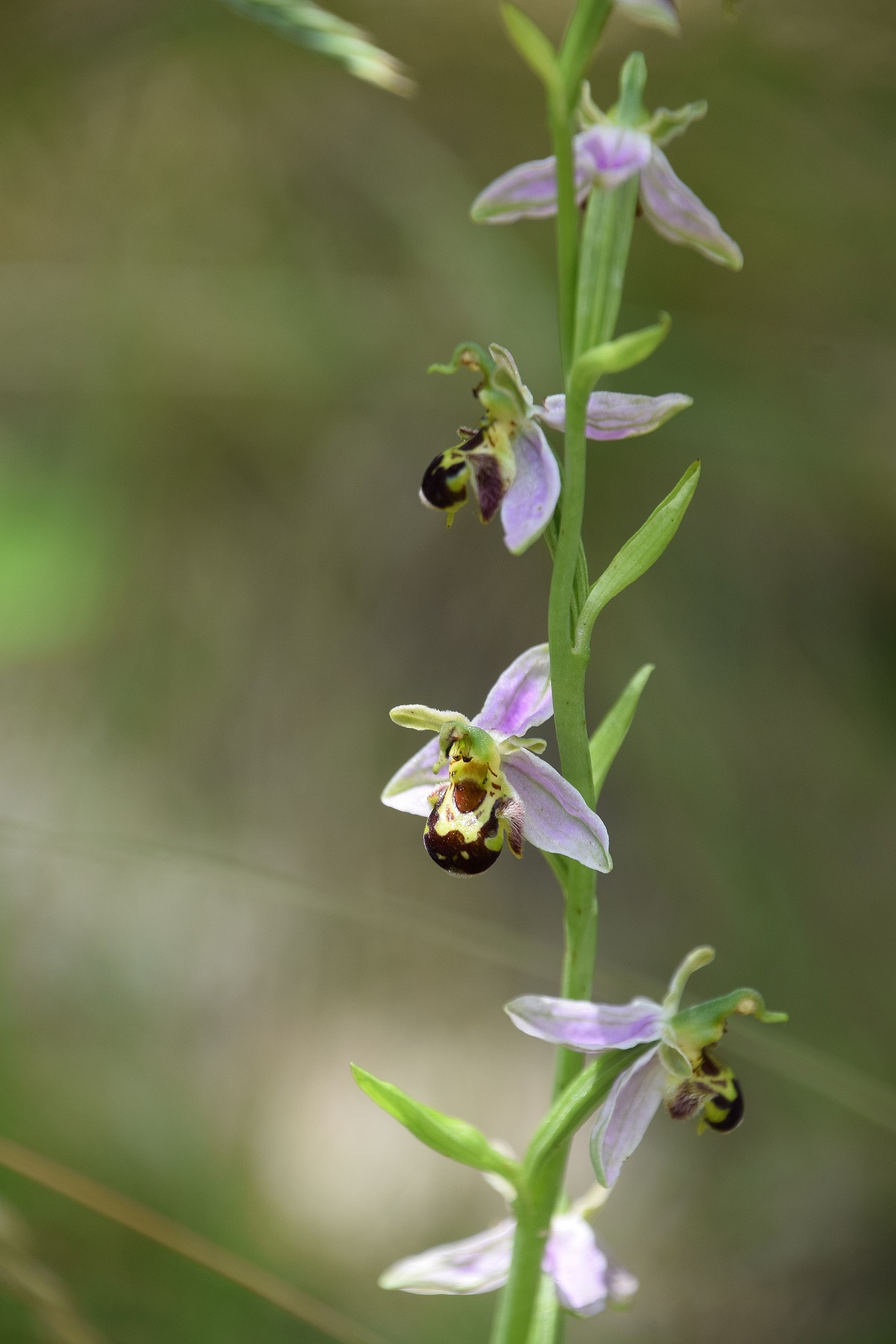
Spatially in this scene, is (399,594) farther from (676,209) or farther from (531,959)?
(676,209)

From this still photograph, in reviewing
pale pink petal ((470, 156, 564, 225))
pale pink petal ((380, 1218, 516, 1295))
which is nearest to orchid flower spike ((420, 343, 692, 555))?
pale pink petal ((470, 156, 564, 225))

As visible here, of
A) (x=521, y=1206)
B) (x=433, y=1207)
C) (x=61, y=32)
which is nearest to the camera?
(x=521, y=1206)

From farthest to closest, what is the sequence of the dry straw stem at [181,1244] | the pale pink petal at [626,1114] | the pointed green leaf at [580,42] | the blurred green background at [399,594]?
the blurred green background at [399,594] → the dry straw stem at [181,1244] → the pale pink petal at [626,1114] → the pointed green leaf at [580,42]

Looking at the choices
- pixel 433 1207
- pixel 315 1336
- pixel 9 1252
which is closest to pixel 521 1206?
pixel 9 1252

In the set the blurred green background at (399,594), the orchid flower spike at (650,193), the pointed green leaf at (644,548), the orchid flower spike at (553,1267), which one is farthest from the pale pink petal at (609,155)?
the blurred green background at (399,594)

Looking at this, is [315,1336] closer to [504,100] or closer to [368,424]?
[368,424]

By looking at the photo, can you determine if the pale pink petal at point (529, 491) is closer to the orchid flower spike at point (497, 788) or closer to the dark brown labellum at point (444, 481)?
the dark brown labellum at point (444, 481)
